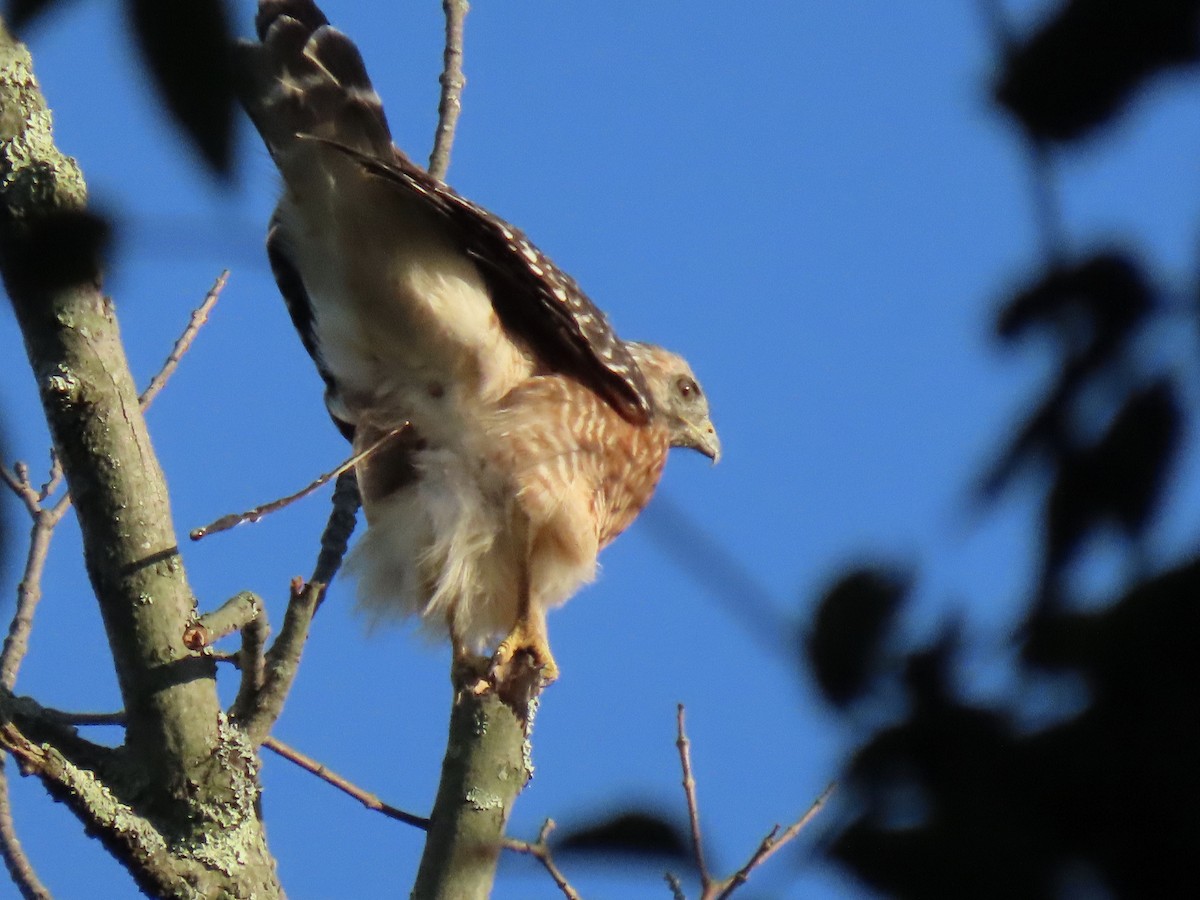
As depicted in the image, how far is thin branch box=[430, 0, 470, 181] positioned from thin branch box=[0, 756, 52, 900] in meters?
2.20

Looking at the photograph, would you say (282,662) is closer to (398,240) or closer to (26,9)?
(398,240)

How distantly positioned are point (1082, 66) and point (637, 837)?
0.67m

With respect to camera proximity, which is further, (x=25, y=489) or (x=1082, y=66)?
(x=25, y=489)

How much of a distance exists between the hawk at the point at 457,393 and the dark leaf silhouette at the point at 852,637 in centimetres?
341

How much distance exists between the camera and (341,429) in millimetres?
5582

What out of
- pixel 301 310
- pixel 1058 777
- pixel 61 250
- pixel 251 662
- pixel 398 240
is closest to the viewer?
pixel 1058 777

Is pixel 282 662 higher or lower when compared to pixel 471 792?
higher

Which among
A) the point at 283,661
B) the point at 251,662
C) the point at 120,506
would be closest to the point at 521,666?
the point at 283,661

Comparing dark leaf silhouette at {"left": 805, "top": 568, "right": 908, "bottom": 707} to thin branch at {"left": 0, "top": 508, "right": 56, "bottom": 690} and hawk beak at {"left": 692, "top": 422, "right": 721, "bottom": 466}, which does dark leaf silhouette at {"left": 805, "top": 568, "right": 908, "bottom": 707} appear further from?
hawk beak at {"left": 692, "top": 422, "right": 721, "bottom": 466}

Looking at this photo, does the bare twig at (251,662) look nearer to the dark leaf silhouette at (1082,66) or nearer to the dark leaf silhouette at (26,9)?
the dark leaf silhouette at (26,9)

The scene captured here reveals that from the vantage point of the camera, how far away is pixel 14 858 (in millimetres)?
3844

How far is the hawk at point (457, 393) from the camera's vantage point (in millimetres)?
4754

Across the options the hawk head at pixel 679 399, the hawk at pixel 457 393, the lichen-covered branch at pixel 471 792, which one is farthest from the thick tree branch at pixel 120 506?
the hawk head at pixel 679 399

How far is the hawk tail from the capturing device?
4090mm
